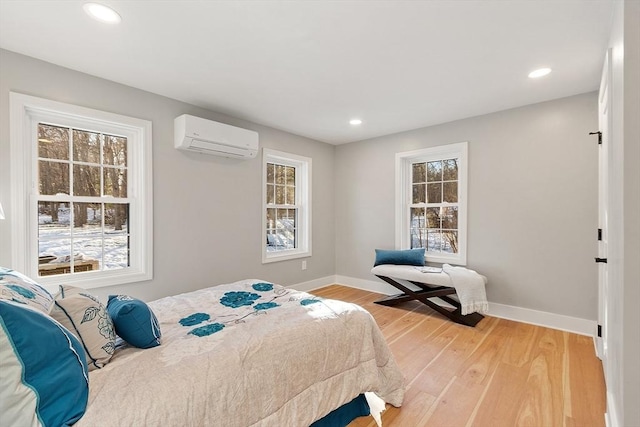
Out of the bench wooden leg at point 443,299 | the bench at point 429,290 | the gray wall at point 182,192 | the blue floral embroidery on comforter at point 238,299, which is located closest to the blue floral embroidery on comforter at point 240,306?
the blue floral embroidery on comforter at point 238,299

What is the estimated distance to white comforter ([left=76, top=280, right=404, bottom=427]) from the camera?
1.09 meters

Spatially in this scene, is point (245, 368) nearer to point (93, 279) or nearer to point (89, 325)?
point (89, 325)

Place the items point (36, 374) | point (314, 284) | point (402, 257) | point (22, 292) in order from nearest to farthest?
point (36, 374) → point (22, 292) → point (402, 257) → point (314, 284)

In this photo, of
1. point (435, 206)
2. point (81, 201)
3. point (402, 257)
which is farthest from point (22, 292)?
point (435, 206)

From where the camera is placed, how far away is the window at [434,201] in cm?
371

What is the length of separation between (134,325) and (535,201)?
3753 millimetres

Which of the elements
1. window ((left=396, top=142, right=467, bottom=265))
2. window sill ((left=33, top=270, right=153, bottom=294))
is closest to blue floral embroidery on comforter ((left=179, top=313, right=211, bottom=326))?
window sill ((left=33, top=270, right=153, bottom=294))

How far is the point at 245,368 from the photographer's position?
52.2 inches

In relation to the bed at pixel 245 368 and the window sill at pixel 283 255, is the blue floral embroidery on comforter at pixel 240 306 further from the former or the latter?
the window sill at pixel 283 255

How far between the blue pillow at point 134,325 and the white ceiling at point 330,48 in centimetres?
171

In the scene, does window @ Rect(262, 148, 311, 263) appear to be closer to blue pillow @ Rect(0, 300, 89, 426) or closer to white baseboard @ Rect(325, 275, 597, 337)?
white baseboard @ Rect(325, 275, 597, 337)

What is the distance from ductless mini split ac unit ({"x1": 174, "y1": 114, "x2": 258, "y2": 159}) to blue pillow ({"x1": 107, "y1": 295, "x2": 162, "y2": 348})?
2.03 metres

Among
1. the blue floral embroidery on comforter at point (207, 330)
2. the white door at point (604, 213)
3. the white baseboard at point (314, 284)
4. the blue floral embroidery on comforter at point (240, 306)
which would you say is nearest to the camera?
the blue floral embroidery on comforter at point (207, 330)

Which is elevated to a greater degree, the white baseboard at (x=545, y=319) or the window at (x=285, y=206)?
the window at (x=285, y=206)
